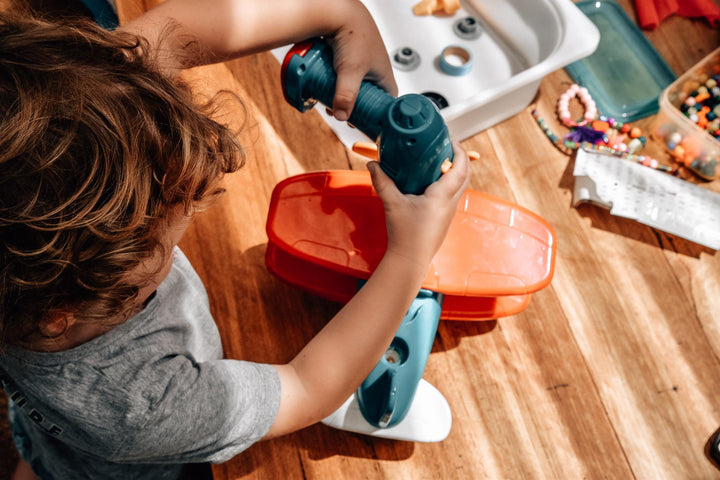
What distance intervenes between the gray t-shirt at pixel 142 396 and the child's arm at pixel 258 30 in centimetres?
25

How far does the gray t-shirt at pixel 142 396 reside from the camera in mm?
380

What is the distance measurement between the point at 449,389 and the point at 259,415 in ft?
0.71

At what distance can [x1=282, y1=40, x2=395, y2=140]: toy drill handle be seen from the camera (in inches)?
18.2

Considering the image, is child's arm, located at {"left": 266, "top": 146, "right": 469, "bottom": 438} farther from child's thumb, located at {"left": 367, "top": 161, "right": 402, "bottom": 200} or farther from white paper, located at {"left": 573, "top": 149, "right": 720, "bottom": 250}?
white paper, located at {"left": 573, "top": 149, "right": 720, "bottom": 250}

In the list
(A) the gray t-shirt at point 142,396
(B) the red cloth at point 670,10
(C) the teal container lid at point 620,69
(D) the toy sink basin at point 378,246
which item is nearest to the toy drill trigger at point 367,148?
(D) the toy sink basin at point 378,246

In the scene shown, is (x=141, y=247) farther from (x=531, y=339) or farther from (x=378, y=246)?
(x=531, y=339)

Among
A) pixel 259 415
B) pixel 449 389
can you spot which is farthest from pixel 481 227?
pixel 259 415

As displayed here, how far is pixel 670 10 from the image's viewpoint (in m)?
0.80

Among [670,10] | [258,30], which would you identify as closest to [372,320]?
[258,30]

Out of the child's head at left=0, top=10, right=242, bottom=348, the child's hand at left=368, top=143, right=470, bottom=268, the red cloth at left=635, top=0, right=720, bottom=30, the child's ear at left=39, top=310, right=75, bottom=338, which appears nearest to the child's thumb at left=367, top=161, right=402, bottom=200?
the child's hand at left=368, top=143, right=470, bottom=268

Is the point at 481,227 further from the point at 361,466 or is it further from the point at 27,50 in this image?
the point at 27,50

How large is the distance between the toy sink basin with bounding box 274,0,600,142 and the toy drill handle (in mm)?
184

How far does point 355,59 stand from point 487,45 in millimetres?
399

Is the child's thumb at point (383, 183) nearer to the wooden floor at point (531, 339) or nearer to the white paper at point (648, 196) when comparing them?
the wooden floor at point (531, 339)
